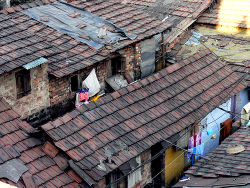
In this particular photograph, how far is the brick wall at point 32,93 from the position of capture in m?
11.5

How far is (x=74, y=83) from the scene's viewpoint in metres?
13.5

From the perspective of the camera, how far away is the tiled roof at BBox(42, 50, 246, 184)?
1112 centimetres

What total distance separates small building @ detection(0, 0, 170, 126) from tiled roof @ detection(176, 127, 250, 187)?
161 inches

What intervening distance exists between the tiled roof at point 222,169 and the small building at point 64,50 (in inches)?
161

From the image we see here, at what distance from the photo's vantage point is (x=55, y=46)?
13.3m

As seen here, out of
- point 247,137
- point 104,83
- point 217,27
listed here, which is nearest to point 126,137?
point 104,83

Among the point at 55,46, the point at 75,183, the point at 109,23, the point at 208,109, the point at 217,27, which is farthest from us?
the point at 217,27

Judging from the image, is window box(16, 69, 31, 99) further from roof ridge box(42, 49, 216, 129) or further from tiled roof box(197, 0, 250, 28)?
tiled roof box(197, 0, 250, 28)

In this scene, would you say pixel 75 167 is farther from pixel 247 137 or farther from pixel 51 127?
pixel 247 137

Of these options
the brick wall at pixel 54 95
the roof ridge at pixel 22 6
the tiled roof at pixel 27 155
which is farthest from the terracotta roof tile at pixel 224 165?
the roof ridge at pixel 22 6

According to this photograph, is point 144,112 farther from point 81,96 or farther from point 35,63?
point 35,63

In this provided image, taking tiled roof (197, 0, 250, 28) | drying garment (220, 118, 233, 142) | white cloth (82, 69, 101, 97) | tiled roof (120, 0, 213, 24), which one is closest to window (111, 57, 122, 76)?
white cloth (82, 69, 101, 97)

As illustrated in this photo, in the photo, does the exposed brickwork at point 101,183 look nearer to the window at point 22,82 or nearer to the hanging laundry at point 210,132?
the window at point 22,82

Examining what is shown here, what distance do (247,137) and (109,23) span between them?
19.4 ft
